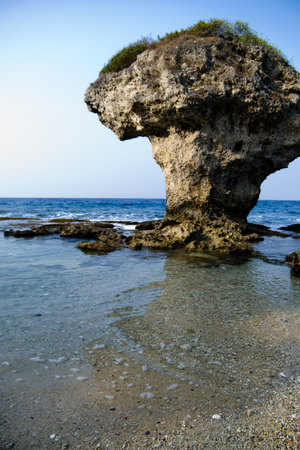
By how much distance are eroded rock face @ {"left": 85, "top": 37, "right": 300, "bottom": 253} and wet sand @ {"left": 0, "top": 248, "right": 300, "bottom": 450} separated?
8469mm

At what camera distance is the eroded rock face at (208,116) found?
12.4m

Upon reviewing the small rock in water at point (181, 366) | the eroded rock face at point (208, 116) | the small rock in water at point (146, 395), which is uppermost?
the eroded rock face at point (208, 116)

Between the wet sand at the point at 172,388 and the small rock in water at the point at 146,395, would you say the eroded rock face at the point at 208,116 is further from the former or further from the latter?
the small rock in water at the point at 146,395

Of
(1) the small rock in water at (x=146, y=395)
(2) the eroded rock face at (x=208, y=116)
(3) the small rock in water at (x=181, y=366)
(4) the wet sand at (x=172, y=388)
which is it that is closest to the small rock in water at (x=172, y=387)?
(4) the wet sand at (x=172, y=388)

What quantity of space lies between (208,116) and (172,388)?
38.5 ft

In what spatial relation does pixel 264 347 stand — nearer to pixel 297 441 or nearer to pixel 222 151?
pixel 297 441

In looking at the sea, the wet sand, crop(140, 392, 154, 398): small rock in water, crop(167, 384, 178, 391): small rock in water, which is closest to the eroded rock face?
the sea

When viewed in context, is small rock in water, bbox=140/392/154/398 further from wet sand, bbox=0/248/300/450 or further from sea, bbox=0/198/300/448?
sea, bbox=0/198/300/448

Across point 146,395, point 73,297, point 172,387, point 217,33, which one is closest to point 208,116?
point 217,33

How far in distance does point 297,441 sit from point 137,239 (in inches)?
461

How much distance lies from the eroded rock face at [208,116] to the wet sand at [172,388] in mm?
8469

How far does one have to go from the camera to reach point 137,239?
45.9 ft

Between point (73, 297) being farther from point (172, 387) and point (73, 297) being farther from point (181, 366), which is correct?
point (172, 387)

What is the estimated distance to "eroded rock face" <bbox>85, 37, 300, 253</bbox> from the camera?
12398 mm
